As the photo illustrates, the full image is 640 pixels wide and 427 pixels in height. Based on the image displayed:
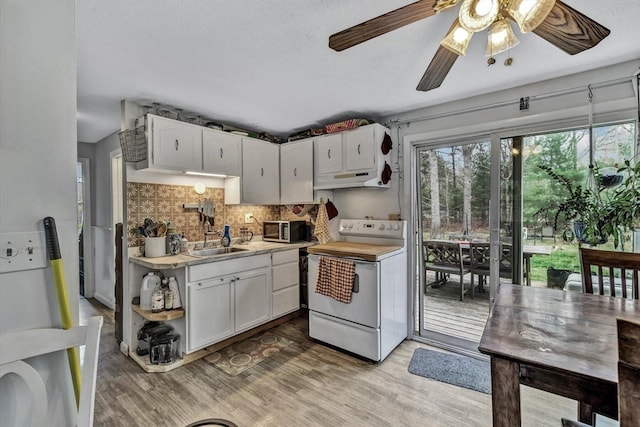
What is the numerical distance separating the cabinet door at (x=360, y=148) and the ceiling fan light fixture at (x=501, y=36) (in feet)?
5.20

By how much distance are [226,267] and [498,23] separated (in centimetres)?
258

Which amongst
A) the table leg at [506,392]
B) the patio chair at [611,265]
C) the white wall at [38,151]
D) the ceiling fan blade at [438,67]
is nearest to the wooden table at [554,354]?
the table leg at [506,392]

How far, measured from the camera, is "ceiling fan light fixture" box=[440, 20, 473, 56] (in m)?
1.27

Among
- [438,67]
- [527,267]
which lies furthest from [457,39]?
[527,267]

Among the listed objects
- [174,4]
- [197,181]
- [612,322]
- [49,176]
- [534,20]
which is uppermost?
[174,4]

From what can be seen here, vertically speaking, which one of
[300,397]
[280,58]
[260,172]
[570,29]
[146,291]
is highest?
[280,58]

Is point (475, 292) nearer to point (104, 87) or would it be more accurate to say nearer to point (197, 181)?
point (197, 181)

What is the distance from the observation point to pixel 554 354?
1.01 meters

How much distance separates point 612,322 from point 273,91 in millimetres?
2578

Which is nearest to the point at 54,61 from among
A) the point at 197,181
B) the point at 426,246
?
the point at 197,181

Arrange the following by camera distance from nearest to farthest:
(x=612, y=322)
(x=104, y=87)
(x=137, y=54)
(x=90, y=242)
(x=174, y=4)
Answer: (x=612, y=322) → (x=174, y=4) → (x=137, y=54) → (x=104, y=87) → (x=90, y=242)

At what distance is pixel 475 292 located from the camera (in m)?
2.85

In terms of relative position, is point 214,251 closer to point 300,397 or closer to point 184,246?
point 184,246

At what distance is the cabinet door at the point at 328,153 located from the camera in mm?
3148
